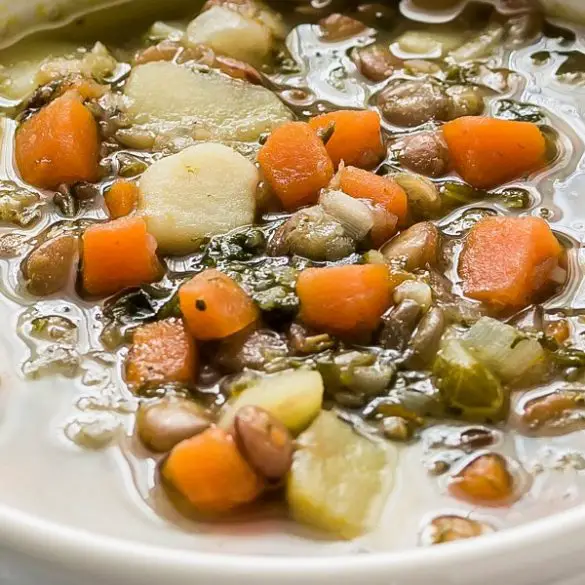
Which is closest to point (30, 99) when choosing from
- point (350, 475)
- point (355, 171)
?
point (355, 171)

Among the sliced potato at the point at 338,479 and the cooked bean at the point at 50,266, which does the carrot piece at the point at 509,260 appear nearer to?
the sliced potato at the point at 338,479

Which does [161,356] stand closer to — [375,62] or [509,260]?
[509,260]

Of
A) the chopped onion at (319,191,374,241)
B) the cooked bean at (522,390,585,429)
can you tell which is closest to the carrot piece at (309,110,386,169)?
the chopped onion at (319,191,374,241)

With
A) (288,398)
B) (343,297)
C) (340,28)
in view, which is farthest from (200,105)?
(288,398)

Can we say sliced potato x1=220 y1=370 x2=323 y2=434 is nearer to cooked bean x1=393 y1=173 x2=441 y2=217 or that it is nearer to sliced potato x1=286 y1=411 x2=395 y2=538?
sliced potato x1=286 y1=411 x2=395 y2=538

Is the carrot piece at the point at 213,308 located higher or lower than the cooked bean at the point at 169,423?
higher

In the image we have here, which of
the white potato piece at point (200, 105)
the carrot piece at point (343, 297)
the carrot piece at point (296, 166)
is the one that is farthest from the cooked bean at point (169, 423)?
the white potato piece at point (200, 105)

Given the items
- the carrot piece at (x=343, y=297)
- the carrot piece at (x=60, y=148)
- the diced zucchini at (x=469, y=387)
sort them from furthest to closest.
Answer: the carrot piece at (x=60, y=148) < the carrot piece at (x=343, y=297) < the diced zucchini at (x=469, y=387)
